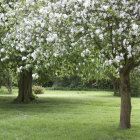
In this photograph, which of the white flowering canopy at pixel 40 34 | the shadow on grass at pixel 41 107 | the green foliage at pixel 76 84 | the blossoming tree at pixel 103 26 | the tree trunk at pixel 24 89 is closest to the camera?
the blossoming tree at pixel 103 26

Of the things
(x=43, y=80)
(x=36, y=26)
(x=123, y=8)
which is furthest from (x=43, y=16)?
(x=43, y=80)

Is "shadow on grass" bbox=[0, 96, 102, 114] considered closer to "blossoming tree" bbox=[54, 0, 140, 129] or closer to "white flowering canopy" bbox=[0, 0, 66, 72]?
"white flowering canopy" bbox=[0, 0, 66, 72]

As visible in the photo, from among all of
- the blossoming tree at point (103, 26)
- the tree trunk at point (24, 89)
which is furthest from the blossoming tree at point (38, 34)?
the tree trunk at point (24, 89)

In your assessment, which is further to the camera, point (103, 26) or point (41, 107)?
point (41, 107)

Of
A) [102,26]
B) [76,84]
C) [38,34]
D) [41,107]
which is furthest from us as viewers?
[76,84]

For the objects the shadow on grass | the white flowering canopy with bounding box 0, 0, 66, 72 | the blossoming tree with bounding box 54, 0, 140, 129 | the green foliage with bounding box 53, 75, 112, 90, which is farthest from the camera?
the green foliage with bounding box 53, 75, 112, 90

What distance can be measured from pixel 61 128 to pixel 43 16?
19.1 feet

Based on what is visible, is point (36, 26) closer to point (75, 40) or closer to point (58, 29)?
point (58, 29)

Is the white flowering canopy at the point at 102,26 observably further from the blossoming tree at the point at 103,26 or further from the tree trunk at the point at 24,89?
the tree trunk at the point at 24,89

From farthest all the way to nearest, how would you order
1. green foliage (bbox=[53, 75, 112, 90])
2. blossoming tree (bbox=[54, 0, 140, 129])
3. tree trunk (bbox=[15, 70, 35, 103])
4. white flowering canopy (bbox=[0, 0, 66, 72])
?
green foliage (bbox=[53, 75, 112, 90]) < tree trunk (bbox=[15, 70, 35, 103]) < white flowering canopy (bbox=[0, 0, 66, 72]) < blossoming tree (bbox=[54, 0, 140, 129])

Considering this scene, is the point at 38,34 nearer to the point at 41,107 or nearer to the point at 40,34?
the point at 40,34

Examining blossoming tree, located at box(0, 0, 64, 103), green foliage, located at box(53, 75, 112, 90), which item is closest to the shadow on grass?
blossoming tree, located at box(0, 0, 64, 103)

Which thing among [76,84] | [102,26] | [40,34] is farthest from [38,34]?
[76,84]

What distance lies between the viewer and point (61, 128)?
12391 mm
